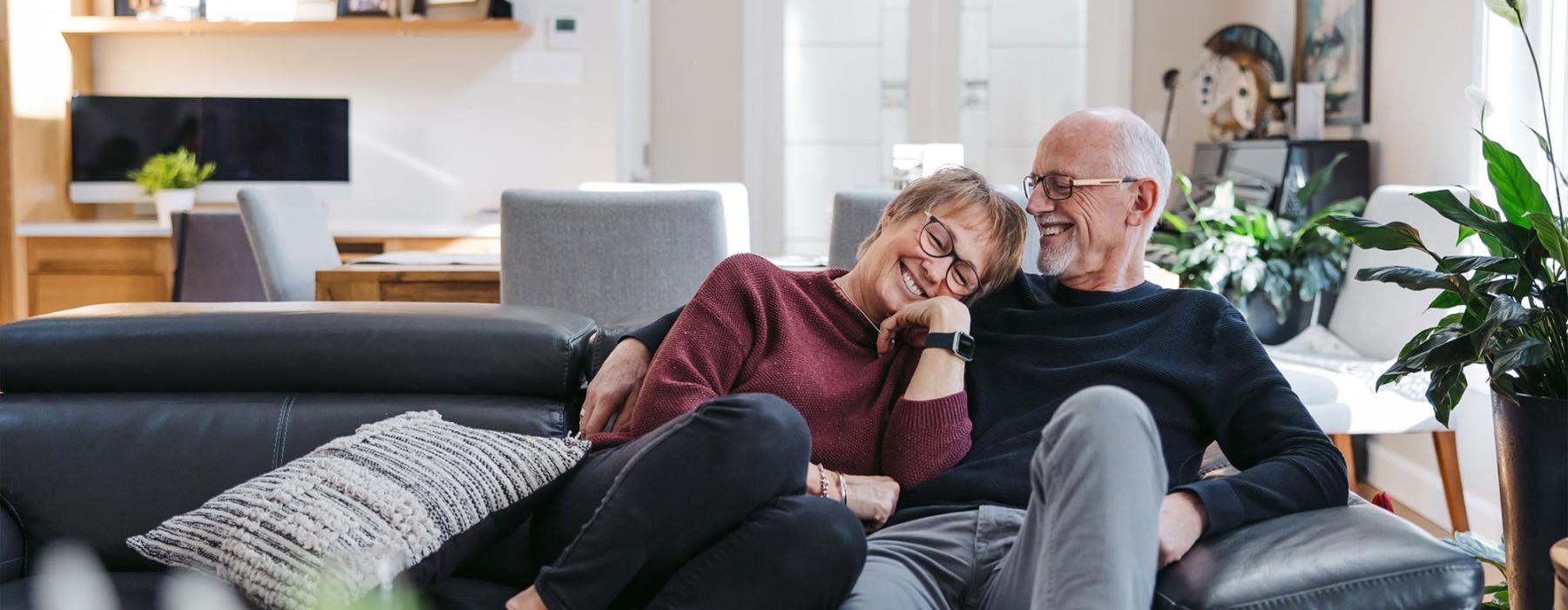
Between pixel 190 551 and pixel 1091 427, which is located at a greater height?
pixel 1091 427

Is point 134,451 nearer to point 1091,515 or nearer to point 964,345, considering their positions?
point 964,345

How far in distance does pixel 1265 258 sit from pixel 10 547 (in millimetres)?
3122

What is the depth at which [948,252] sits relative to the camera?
194cm

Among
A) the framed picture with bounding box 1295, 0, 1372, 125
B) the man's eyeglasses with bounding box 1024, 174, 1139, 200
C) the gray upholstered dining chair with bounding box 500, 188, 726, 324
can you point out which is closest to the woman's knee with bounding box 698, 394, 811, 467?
the man's eyeglasses with bounding box 1024, 174, 1139, 200

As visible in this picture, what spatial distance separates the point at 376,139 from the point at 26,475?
3.94m

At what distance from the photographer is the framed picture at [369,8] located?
520cm

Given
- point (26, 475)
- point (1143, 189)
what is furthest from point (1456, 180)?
point (26, 475)

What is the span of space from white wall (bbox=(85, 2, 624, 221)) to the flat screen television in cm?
13

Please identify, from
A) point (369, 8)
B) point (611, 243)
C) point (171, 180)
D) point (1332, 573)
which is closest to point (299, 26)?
point (369, 8)

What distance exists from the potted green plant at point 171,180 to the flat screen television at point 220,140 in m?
0.09

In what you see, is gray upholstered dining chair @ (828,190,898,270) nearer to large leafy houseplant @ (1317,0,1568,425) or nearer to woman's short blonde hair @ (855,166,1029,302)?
woman's short blonde hair @ (855,166,1029,302)

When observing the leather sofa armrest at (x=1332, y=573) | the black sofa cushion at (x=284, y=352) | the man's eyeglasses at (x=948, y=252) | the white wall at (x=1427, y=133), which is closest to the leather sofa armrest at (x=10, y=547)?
the black sofa cushion at (x=284, y=352)

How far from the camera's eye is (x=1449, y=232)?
3000mm

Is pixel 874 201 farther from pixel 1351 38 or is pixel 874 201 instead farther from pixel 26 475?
pixel 1351 38
